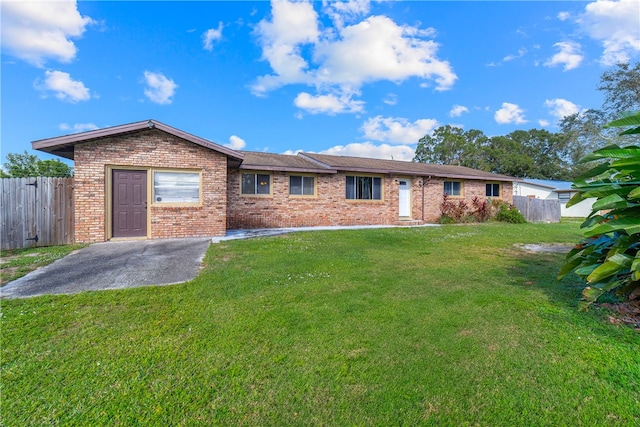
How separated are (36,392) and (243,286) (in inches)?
103

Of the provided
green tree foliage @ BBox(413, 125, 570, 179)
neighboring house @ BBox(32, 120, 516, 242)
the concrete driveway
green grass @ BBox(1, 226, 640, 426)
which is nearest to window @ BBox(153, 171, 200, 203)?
neighboring house @ BBox(32, 120, 516, 242)

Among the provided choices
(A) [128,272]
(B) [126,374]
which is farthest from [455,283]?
(A) [128,272]

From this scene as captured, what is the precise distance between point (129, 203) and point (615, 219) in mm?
10595

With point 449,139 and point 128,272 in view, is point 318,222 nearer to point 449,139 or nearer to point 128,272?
point 128,272

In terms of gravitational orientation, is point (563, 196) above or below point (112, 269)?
above

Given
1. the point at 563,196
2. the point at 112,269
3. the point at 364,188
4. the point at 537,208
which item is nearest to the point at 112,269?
the point at 112,269

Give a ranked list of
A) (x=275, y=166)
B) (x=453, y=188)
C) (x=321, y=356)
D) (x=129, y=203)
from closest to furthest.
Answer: (x=321, y=356)
(x=129, y=203)
(x=275, y=166)
(x=453, y=188)

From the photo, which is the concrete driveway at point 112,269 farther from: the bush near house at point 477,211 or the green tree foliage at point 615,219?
the bush near house at point 477,211

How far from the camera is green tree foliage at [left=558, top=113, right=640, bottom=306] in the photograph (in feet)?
10.1

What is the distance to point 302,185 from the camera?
43.2ft

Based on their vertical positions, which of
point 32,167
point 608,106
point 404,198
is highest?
point 608,106

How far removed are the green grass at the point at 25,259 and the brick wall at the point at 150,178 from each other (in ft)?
3.20

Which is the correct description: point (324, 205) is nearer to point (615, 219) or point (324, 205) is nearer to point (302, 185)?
point (302, 185)

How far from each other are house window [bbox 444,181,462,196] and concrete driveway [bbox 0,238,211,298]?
1379cm
